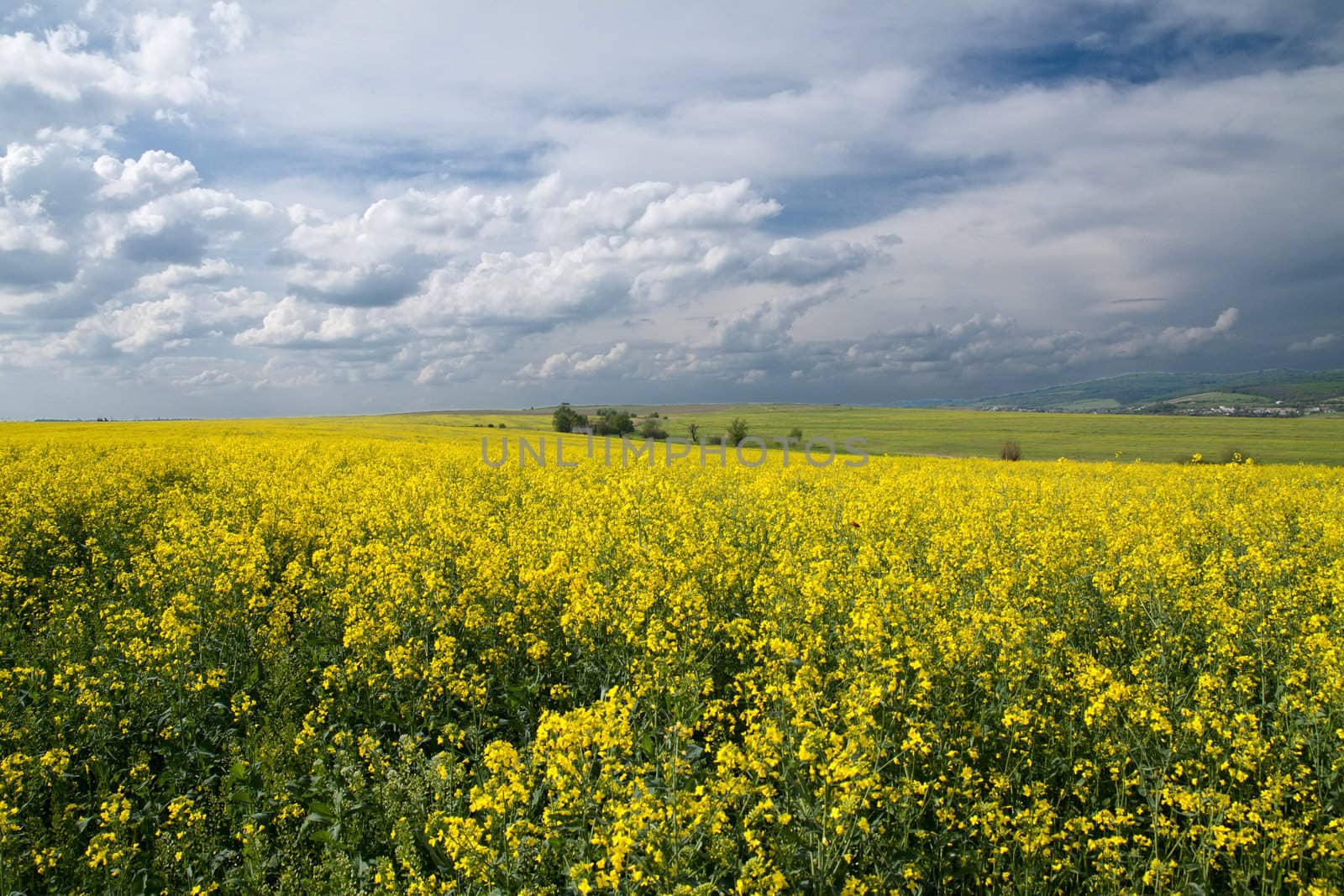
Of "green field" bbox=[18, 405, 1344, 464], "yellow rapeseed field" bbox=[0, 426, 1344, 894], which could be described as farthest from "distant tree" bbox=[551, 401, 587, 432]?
"yellow rapeseed field" bbox=[0, 426, 1344, 894]

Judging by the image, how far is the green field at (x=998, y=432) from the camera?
128ft

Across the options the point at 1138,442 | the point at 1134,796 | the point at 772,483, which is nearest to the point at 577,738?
the point at 1134,796

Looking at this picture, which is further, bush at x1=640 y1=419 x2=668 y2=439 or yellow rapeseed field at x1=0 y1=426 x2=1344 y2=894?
bush at x1=640 y1=419 x2=668 y2=439

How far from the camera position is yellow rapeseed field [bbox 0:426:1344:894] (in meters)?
3.46

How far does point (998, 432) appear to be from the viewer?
72.6m

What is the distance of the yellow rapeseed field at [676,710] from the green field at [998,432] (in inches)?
1101

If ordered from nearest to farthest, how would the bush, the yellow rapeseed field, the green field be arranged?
the yellow rapeseed field → the green field → the bush

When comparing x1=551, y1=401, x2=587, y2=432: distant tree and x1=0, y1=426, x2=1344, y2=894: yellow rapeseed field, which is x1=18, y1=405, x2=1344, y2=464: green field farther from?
x1=0, y1=426, x2=1344, y2=894: yellow rapeseed field

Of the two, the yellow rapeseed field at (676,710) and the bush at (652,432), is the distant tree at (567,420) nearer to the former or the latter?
the bush at (652,432)

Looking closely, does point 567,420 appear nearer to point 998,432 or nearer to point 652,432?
point 652,432

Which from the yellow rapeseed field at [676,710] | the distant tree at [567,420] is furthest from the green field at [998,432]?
the yellow rapeseed field at [676,710]

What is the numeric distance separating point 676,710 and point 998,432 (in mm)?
76982

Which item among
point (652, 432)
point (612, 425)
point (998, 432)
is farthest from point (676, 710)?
point (998, 432)

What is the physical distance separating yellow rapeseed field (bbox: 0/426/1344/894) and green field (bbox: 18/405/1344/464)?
28.0m
